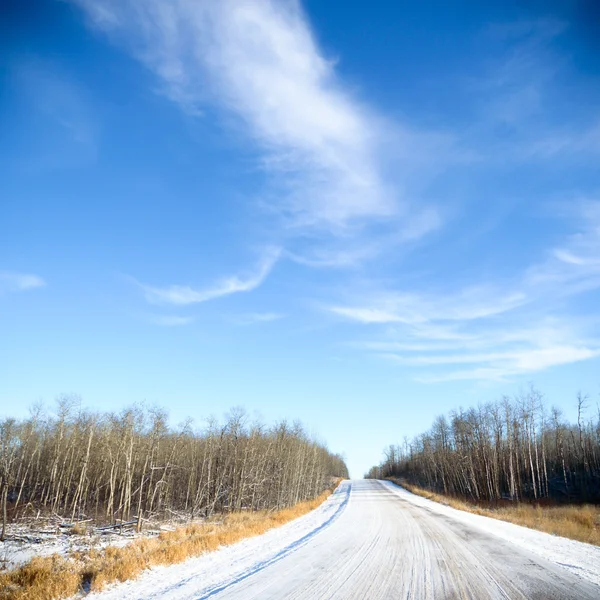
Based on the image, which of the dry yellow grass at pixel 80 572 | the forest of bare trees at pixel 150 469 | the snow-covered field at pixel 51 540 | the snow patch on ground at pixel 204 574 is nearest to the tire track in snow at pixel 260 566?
the snow patch on ground at pixel 204 574

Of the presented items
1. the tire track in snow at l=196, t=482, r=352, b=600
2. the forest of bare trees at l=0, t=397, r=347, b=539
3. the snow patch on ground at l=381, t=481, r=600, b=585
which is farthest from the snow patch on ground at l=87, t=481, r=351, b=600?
the forest of bare trees at l=0, t=397, r=347, b=539

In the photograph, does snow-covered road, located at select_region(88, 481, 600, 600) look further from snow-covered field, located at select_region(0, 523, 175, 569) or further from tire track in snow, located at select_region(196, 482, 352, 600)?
snow-covered field, located at select_region(0, 523, 175, 569)

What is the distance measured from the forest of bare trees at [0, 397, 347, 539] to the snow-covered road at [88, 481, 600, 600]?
2696 cm

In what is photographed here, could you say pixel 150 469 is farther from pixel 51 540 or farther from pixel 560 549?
pixel 560 549

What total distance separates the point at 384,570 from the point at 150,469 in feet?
137

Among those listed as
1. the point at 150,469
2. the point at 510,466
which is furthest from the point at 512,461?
the point at 150,469

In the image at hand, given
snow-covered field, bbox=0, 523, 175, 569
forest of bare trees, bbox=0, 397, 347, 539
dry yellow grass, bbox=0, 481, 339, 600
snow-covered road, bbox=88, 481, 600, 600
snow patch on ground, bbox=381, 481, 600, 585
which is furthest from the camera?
forest of bare trees, bbox=0, 397, 347, 539

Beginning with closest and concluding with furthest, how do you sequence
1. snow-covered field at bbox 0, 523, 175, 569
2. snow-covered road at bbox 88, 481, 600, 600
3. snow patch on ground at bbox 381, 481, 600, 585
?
1. snow-covered road at bbox 88, 481, 600, 600
2. snow patch on ground at bbox 381, 481, 600, 585
3. snow-covered field at bbox 0, 523, 175, 569

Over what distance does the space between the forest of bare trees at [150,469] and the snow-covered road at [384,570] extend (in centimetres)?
2696

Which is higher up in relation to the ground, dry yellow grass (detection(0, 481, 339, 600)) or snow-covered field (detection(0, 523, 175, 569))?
dry yellow grass (detection(0, 481, 339, 600))

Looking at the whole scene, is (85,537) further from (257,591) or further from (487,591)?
(487,591)

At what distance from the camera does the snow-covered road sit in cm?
730

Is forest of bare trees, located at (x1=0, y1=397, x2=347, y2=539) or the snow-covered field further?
forest of bare trees, located at (x1=0, y1=397, x2=347, y2=539)

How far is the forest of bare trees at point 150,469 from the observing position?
40625mm
